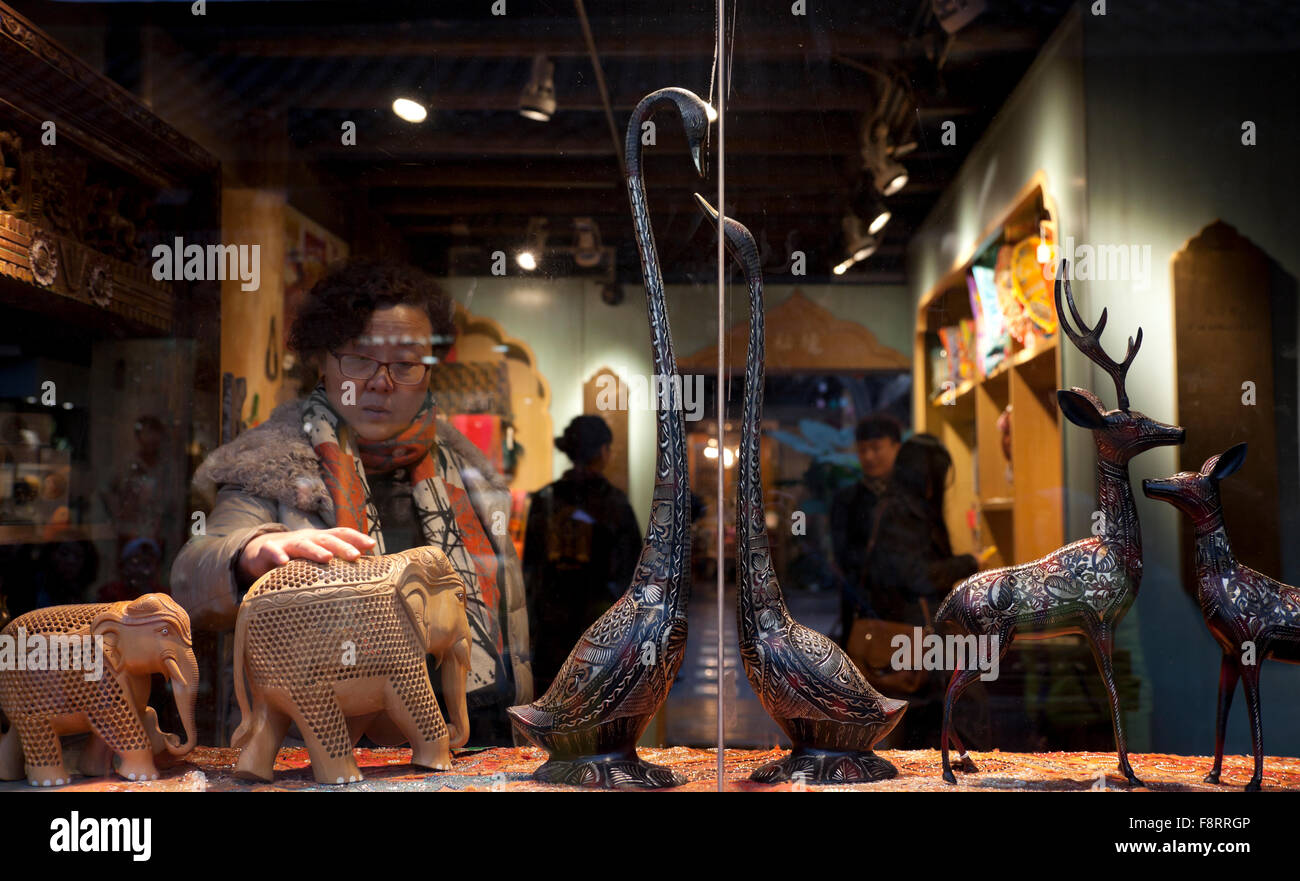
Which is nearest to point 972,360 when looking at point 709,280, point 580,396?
point 709,280

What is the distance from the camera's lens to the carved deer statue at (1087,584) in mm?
1433

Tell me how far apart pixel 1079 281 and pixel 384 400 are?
1.24 meters

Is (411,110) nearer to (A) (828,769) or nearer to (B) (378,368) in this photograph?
(B) (378,368)

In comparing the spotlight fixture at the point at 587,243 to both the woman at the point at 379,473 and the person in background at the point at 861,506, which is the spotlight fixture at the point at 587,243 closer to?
the woman at the point at 379,473

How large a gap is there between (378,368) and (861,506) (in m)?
0.89

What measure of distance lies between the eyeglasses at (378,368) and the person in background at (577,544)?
27cm

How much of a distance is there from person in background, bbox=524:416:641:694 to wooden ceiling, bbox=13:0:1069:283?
35cm

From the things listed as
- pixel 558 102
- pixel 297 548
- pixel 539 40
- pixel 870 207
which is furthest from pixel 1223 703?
pixel 539 40

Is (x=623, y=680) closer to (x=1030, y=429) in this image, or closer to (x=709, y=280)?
(x=709, y=280)

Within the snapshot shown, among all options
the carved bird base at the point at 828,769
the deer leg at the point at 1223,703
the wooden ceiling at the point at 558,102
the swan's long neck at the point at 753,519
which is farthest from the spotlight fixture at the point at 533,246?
the deer leg at the point at 1223,703

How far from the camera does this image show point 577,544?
71.4 inches
